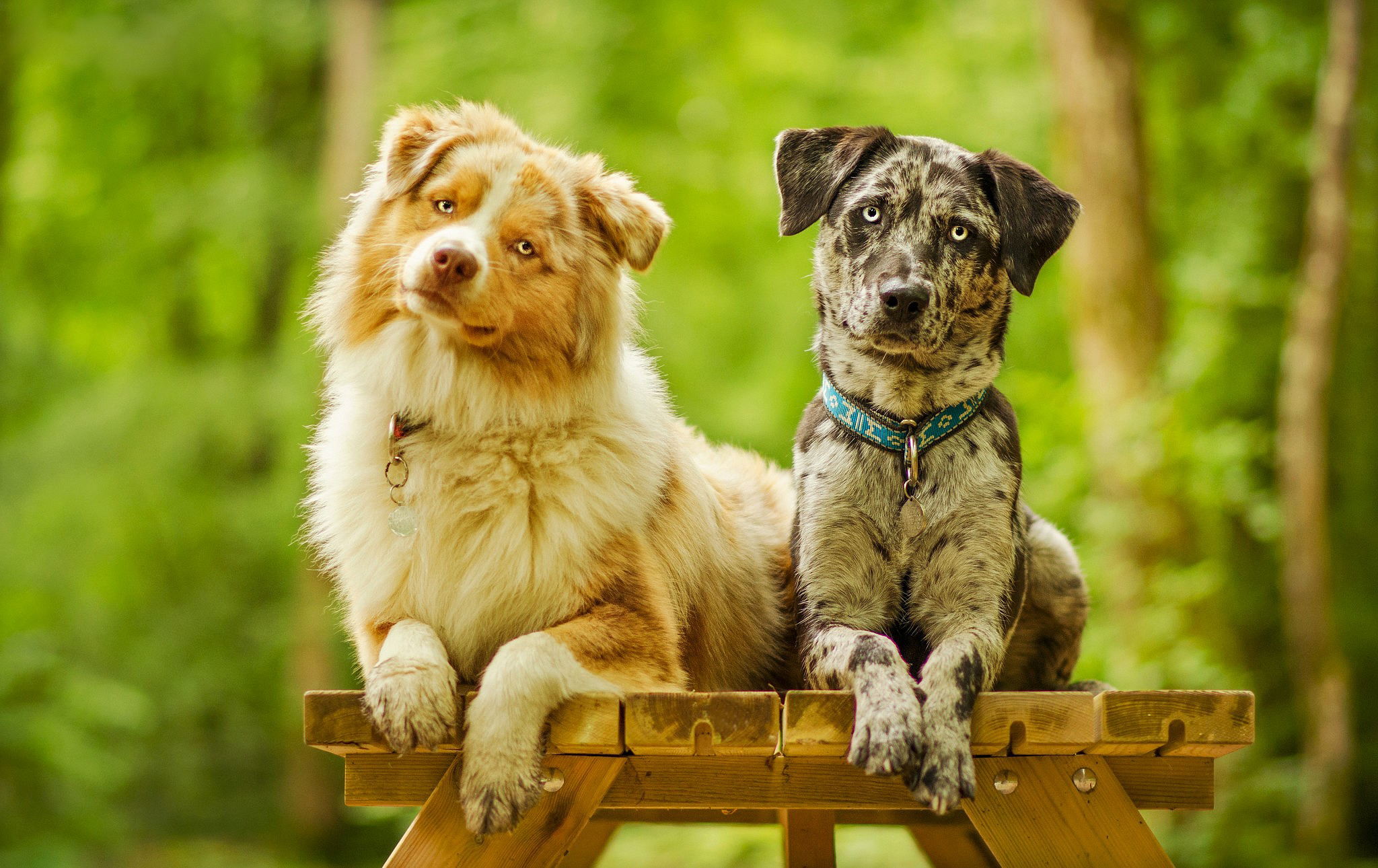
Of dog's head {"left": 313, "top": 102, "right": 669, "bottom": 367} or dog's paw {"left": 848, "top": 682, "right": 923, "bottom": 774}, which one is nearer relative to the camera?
dog's paw {"left": 848, "top": 682, "right": 923, "bottom": 774}

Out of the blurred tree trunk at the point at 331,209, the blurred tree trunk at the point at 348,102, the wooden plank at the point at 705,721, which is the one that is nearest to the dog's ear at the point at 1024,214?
the wooden plank at the point at 705,721

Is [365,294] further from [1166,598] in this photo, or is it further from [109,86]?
[109,86]

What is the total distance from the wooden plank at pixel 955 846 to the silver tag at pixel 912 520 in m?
1.21

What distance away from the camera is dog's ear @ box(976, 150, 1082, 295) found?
268cm

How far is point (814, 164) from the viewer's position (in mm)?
2875

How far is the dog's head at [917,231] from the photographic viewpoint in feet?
8.41

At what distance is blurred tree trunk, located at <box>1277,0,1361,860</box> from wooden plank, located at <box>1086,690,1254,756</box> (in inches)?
173

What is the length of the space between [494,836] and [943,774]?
877 millimetres

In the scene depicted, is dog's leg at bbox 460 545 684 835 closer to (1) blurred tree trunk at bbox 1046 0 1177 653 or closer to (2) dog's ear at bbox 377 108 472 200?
(2) dog's ear at bbox 377 108 472 200

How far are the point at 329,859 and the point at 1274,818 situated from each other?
6.40 meters

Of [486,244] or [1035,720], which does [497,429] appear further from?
[1035,720]

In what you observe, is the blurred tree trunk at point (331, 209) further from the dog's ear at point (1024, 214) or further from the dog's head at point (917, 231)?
the dog's ear at point (1024, 214)

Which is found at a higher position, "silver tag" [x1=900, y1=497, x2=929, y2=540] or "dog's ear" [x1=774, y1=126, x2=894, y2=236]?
"dog's ear" [x1=774, y1=126, x2=894, y2=236]

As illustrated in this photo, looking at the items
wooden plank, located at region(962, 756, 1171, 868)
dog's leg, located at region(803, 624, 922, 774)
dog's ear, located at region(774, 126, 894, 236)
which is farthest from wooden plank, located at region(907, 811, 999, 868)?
dog's ear, located at region(774, 126, 894, 236)
